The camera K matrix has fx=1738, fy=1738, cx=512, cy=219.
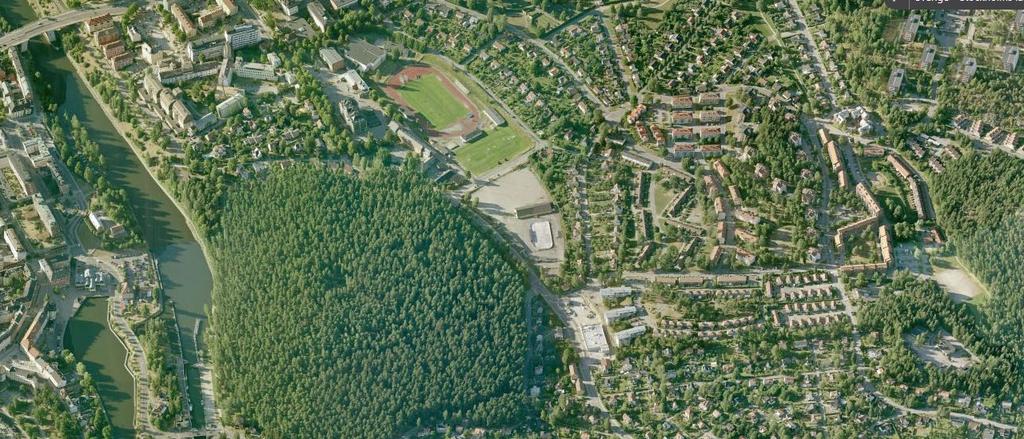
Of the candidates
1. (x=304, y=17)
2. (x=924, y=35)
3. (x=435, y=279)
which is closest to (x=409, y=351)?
(x=435, y=279)

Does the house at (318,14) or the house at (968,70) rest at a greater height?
the house at (318,14)

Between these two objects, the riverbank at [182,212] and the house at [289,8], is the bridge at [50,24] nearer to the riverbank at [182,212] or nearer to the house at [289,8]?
the riverbank at [182,212]

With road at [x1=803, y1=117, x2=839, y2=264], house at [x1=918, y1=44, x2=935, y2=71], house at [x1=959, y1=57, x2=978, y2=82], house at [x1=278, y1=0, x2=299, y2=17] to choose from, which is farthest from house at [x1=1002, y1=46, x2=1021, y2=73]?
house at [x1=278, y1=0, x2=299, y2=17]

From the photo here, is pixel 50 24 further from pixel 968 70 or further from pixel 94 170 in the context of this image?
pixel 968 70

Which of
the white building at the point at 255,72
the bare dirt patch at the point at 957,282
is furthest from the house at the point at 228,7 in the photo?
the bare dirt patch at the point at 957,282

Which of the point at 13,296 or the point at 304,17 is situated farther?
the point at 304,17

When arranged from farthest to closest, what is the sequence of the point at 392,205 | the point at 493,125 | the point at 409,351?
1. the point at 493,125
2. the point at 392,205
3. the point at 409,351

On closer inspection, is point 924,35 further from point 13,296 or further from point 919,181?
point 13,296

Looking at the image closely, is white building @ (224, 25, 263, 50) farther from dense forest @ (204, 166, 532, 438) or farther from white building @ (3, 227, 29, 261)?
white building @ (3, 227, 29, 261)
